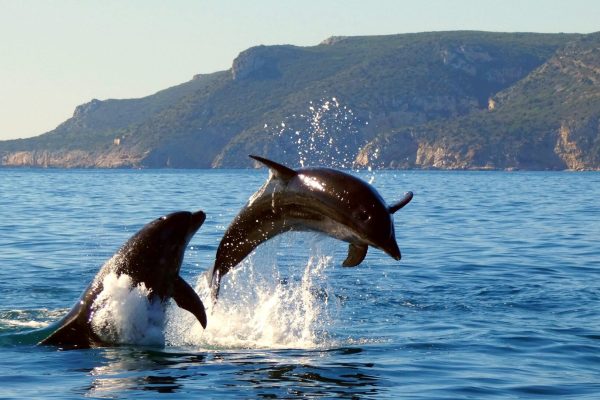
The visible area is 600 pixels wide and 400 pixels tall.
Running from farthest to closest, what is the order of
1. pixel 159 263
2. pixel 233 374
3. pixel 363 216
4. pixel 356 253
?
pixel 159 263, pixel 356 253, pixel 233 374, pixel 363 216

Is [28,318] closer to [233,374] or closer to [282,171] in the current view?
[233,374]

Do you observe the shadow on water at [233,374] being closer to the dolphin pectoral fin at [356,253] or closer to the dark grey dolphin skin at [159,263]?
the dark grey dolphin skin at [159,263]

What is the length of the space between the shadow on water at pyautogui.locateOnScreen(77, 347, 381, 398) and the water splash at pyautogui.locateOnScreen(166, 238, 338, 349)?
0.79 meters

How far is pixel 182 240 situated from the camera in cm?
1399

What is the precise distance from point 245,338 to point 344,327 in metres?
1.72

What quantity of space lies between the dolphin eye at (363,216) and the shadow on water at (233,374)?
173 centimetres

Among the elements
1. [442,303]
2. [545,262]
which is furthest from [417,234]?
[442,303]

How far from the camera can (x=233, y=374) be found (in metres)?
13.0

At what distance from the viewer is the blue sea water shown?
1252 cm

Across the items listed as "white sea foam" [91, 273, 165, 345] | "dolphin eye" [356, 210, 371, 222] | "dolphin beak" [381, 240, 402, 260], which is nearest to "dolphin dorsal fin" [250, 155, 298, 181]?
"dolphin eye" [356, 210, 371, 222]

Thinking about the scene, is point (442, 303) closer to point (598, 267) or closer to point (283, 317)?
point (283, 317)

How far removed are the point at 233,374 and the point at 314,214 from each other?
6.78 feet

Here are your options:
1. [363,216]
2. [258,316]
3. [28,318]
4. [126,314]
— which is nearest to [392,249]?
[363,216]

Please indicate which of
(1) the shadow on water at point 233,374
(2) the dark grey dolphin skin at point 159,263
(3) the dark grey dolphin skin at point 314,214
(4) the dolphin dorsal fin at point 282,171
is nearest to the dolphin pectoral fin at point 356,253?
(3) the dark grey dolphin skin at point 314,214
